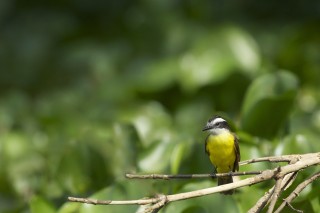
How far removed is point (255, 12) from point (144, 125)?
6.42 feet

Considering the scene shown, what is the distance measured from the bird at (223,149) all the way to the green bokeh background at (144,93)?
0.05m

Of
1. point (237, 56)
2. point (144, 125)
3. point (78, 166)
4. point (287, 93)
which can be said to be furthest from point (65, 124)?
point (287, 93)

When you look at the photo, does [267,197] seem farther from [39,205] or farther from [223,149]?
[39,205]

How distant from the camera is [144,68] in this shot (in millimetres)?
3516

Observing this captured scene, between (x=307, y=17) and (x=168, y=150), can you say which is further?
(x=307, y=17)

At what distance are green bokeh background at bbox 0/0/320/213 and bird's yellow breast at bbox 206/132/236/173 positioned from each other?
6 centimetres

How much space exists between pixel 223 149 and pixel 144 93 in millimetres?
2083

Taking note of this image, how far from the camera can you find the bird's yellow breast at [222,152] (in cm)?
130

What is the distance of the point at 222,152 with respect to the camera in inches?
51.7

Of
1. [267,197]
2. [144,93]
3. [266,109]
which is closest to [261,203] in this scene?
[267,197]

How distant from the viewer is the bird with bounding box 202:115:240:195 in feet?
4.28

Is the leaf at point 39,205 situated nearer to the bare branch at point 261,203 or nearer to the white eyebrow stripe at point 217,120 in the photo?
the white eyebrow stripe at point 217,120

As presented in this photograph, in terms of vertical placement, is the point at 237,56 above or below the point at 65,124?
above

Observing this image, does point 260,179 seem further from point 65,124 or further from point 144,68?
point 144,68
